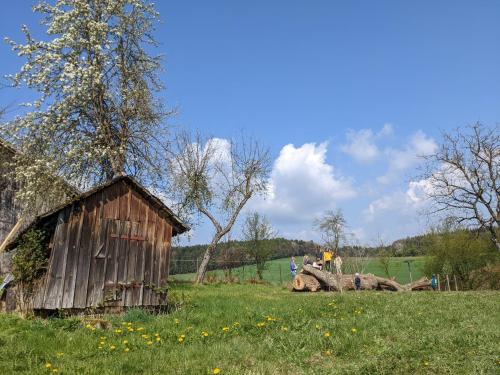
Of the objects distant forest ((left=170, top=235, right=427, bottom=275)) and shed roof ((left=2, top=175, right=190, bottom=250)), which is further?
distant forest ((left=170, top=235, right=427, bottom=275))

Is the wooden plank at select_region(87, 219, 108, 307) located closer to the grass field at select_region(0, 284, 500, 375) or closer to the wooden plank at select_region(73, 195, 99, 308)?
the wooden plank at select_region(73, 195, 99, 308)

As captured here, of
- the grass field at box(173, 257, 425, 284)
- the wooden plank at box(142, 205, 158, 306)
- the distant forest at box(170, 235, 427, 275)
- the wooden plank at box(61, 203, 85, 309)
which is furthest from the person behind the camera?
the distant forest at box(170, 235, 427, 275)

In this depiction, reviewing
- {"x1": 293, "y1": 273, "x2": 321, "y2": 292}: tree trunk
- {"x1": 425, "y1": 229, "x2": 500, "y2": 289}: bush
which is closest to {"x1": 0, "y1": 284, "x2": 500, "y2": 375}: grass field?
{"x1": 293, "y1": 273, "x2": 321, "y2": 292}: tree trunk

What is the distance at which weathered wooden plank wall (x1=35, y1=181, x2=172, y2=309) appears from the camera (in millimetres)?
13031

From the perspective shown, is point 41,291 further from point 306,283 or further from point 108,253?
point 306,283

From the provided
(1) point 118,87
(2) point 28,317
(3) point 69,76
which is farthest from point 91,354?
(1) point 118,87

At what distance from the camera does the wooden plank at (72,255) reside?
12961mm

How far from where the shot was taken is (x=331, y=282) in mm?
27188

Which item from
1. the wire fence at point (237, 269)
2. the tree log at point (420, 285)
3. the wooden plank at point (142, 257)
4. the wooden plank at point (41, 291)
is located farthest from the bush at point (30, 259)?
the tree log at point (420, 285)

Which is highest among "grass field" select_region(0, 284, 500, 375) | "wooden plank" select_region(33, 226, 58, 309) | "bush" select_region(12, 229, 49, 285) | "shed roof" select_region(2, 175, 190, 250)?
"shed roof" select_region(2, 175, 190, 250)

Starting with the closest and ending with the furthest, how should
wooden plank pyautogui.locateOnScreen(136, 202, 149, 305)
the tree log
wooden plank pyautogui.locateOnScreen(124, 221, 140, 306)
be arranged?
wooden plank pyautogui.locateOnScreen(124, 221, 140, 306) → wooden plank pyautogui.locateOnScreen(136, 202, 149, 305) → the tree log

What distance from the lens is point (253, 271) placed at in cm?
4022

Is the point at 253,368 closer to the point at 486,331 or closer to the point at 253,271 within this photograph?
the point at 486,331

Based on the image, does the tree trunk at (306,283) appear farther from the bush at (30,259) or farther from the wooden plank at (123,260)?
the bush at (30,259)
